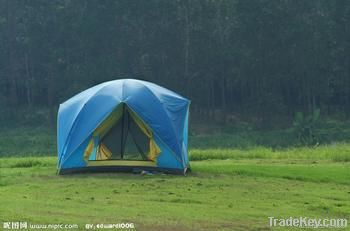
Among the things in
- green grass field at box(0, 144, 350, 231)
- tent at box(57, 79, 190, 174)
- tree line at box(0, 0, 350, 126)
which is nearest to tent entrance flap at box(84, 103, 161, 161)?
tent at box(57, 79, 190, 174)

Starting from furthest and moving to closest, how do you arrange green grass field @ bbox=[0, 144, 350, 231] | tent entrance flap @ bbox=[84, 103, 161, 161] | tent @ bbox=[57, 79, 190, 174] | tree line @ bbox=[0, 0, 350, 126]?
tree line @ bbox=[0, 0, 350, 126], tent entrance flap @ bbox=[84, 103, 161, 161], tent @ bbox=[57, 79, 190, 174], green grass field @ bbox=[0, 144, 350, 231]

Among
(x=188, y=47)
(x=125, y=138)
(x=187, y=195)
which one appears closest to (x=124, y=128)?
(x=125, y=138)

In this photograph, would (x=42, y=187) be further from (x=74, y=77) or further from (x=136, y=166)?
(x=74, y=77)

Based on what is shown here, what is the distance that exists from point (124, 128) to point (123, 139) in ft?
0.89

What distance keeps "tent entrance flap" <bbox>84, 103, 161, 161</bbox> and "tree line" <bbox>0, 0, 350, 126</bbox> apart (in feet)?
85.7

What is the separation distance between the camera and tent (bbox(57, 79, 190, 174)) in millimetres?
14828

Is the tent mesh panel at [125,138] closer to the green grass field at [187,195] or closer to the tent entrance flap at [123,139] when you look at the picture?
the tent entrance flap at [123,139]

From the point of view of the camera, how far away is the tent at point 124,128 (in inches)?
584

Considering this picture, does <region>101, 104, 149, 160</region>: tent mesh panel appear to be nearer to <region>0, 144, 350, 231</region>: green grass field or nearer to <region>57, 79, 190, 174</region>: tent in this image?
<region>57, 79, 190, 174</region>: tent

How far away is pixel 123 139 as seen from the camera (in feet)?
52.1

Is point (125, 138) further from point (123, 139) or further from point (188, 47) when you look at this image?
point (188, 47)

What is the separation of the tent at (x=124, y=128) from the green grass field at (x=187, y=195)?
1.82 ft

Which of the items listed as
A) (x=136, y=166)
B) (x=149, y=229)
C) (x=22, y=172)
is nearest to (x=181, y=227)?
(x=149, y=229)

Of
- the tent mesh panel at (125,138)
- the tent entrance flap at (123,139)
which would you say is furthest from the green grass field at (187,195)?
the tent mesh panel at (125,138)
